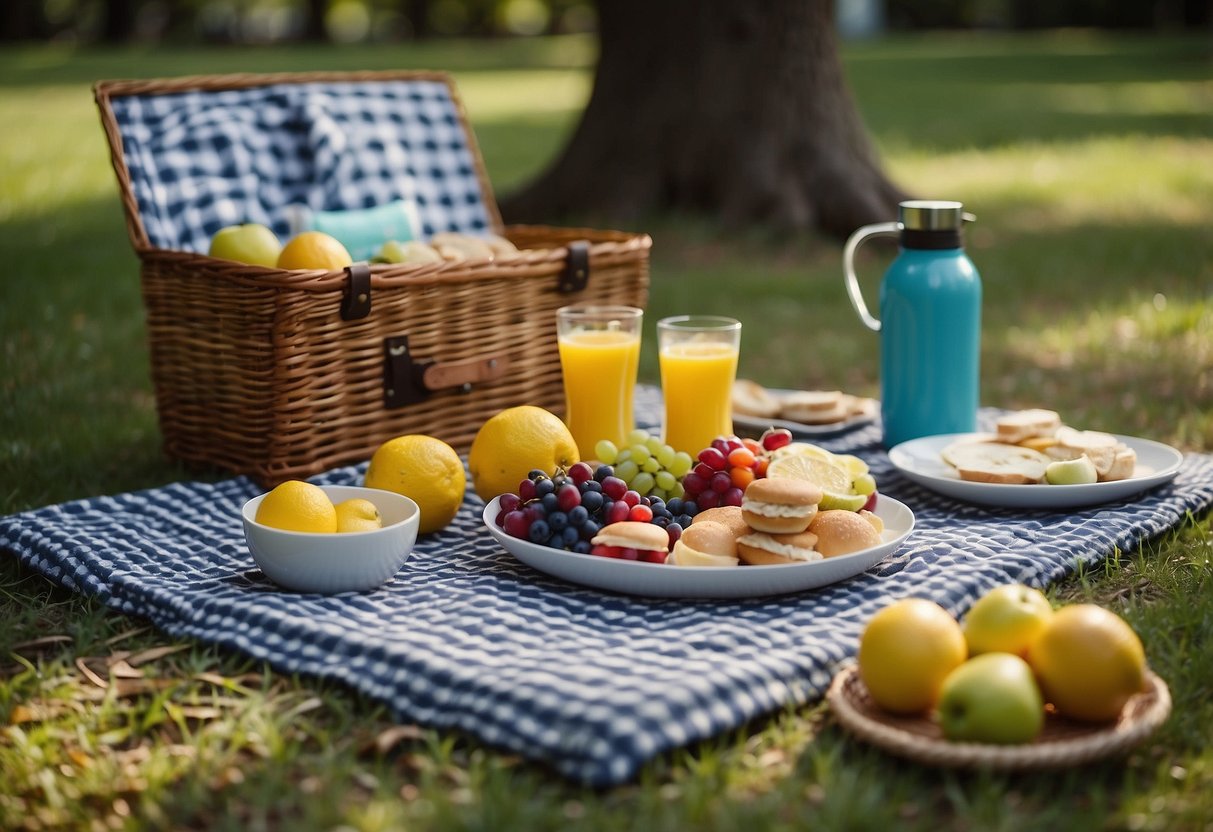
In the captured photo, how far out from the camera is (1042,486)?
2.48m

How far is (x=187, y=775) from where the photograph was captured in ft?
5.50

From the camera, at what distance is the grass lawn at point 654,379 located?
1.60 m

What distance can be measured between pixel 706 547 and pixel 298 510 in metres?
0.66

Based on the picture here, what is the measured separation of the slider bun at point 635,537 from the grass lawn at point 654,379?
38 centimetres

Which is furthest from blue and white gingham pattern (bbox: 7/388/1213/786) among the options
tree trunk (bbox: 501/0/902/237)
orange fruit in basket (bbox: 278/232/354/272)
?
tree trunk (bbox: 501/0/902/237)

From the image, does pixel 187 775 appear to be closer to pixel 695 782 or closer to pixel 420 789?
pixel 420 789

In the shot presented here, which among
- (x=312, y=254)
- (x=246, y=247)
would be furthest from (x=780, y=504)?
(x=246, y=247)

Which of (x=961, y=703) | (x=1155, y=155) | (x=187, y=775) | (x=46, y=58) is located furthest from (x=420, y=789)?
(x=46, y=58)

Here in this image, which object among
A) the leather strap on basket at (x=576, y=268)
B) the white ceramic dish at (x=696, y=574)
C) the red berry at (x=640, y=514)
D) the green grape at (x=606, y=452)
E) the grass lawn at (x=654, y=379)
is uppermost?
the leather strap on basket at (x=576, y=268)

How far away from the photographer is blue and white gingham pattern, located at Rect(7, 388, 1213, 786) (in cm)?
172

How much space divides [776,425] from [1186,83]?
12.0 metres

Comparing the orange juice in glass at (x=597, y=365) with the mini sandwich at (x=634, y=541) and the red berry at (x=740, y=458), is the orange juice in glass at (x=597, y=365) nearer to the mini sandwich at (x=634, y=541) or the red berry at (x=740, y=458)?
the red berry at (x=740, y=458)

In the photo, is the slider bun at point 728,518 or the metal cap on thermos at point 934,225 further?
the metal cap on thermos at point 934,225

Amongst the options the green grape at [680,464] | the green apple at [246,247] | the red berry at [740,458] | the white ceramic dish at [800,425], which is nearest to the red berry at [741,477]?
the red berry at [740,458]
